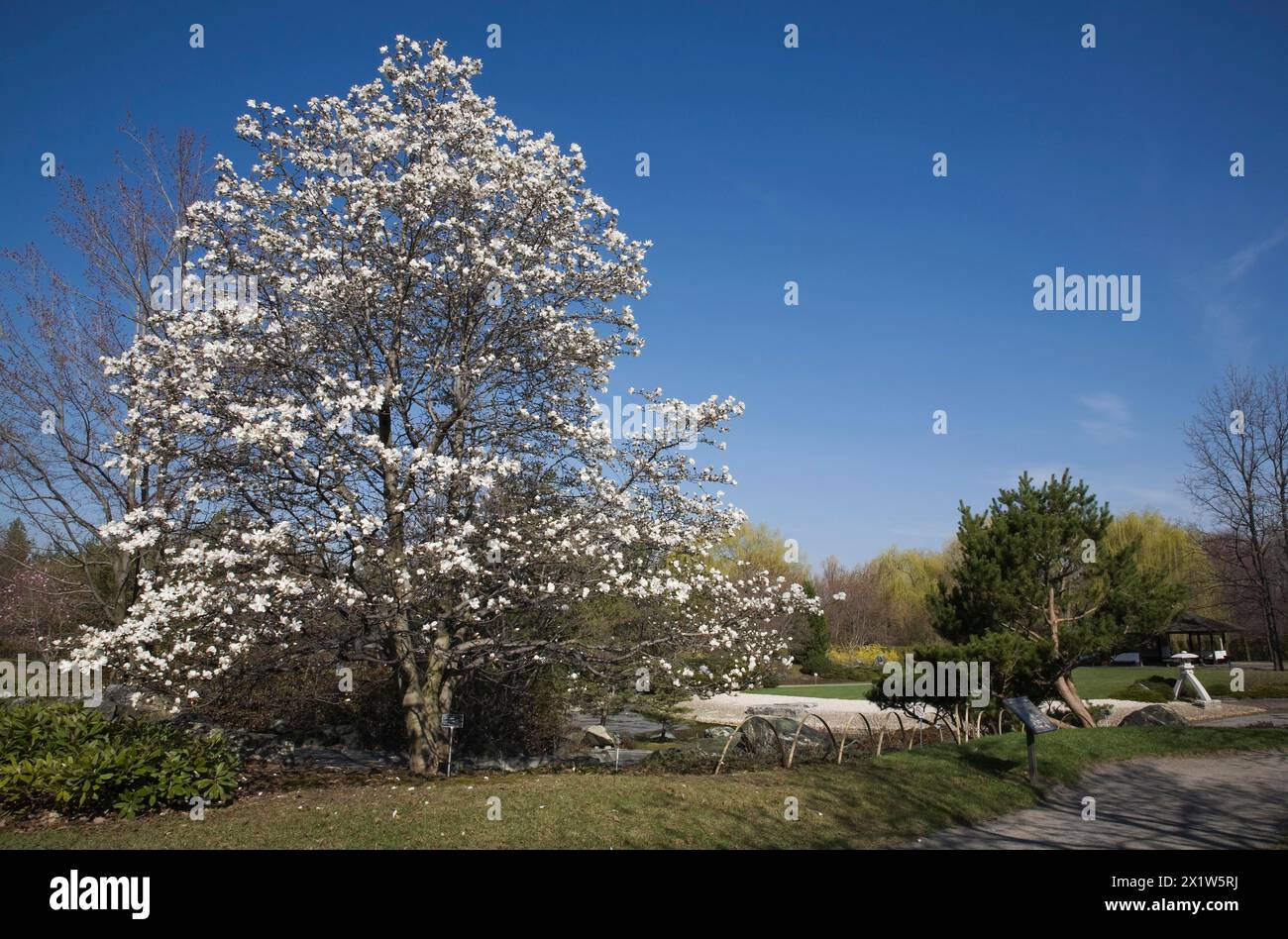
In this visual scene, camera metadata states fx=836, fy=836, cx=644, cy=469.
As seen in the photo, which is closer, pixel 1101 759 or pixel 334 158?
pixel 334 158

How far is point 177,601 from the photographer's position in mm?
10867

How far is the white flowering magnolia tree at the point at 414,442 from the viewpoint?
1093cm

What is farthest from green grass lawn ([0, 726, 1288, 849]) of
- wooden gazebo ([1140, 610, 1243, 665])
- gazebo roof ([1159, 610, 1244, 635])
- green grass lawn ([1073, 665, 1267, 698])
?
gazebo roof ([1159, 610, 1244, 635])

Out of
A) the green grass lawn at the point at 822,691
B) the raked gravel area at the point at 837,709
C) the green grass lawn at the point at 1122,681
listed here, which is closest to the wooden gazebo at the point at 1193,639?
the green grass lawn at the point at 1122,681

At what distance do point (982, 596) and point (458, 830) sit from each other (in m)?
13.7

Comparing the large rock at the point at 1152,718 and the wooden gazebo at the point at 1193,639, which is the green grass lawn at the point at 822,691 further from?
the wooden gazebo at the point at 1193,639

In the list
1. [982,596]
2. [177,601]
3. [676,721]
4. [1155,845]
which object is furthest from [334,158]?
[676,721]

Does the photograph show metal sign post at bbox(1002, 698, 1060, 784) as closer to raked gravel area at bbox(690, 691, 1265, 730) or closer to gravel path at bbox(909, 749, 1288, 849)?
gravel path at bbox(909, 749, 1288, 849)

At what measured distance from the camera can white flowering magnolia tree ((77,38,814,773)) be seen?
10930mm

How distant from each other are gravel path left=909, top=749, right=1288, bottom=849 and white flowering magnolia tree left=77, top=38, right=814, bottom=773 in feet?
14.3
